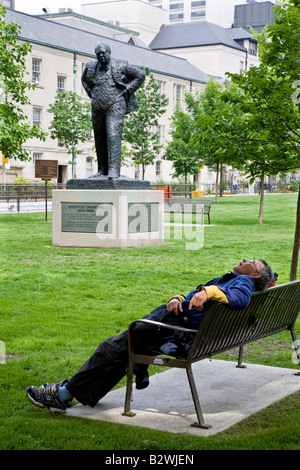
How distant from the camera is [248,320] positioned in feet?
18.2

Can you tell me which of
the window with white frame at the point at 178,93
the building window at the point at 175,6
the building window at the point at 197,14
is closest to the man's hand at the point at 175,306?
the window with white frame at the point at 178,93

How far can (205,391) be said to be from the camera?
5590 mm

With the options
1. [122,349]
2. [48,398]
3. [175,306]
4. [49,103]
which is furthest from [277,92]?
[49,103]

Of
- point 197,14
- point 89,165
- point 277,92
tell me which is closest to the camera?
point 277,92

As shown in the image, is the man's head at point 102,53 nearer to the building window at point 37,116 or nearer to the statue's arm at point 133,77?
the statue's arm at point 133,77

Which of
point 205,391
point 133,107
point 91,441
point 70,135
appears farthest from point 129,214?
point 70,135

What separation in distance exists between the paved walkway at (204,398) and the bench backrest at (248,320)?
1.25 ft

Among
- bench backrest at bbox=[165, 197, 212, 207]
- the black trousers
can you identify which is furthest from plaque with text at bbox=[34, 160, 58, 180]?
the black trousers

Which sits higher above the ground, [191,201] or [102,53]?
[102,53]

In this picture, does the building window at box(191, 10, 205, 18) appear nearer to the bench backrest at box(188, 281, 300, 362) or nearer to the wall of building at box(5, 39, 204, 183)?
the wall of building at box(5, 39, 204, 183)

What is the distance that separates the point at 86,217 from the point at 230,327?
10613mm

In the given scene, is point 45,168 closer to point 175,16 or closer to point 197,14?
point 197,14

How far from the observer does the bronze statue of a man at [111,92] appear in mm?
15570

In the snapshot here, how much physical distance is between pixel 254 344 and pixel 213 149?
3.28 metres
